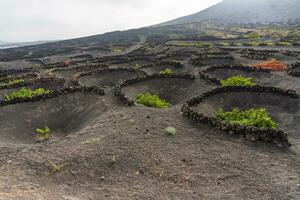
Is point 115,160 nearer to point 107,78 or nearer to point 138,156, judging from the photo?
point 138,156

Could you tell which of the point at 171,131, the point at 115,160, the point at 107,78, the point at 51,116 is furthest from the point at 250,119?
the point at 107,78

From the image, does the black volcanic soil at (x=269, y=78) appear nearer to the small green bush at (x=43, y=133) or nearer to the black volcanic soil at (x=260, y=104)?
the black volcanic soil at (x=260, y=104)

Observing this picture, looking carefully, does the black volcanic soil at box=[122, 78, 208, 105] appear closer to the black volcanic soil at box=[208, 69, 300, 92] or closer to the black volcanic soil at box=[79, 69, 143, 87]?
the black volcanic soil at box=[208, 69, 300, 92]

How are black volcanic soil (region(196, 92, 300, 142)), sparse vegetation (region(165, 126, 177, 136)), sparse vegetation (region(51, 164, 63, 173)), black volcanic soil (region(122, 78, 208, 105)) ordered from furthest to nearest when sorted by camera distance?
black volcanic soil (region(122, 78, 208, 105))
black volcanic soil (region(196, 92, 300, 142))
sparse vegetation (region(165, 126, 177, 136))
sparse vegetation (region(51, 164, 63, 173))

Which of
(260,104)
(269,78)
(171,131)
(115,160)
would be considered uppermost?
(171,131)

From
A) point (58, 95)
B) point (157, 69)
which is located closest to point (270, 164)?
point (58, 95)

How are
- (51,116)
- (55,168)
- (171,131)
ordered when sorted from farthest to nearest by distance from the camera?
1. (51,116)
2. (171,131)
3. (55,168)

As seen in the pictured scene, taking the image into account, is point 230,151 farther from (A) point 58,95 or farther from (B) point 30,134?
(A) point 58,95

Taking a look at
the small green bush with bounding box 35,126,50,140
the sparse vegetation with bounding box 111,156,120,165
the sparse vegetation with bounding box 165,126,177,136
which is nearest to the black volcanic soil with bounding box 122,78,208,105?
the small green bush with bounding box 35,126,50,140

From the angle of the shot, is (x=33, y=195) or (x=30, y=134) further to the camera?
(x=30, y=134)

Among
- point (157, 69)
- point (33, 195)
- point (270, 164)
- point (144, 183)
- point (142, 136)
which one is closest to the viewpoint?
point (33, 195)

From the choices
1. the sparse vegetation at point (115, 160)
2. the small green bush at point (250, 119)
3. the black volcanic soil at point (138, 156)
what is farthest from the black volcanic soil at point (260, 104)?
the sparse vegetation at point (115, 160)
